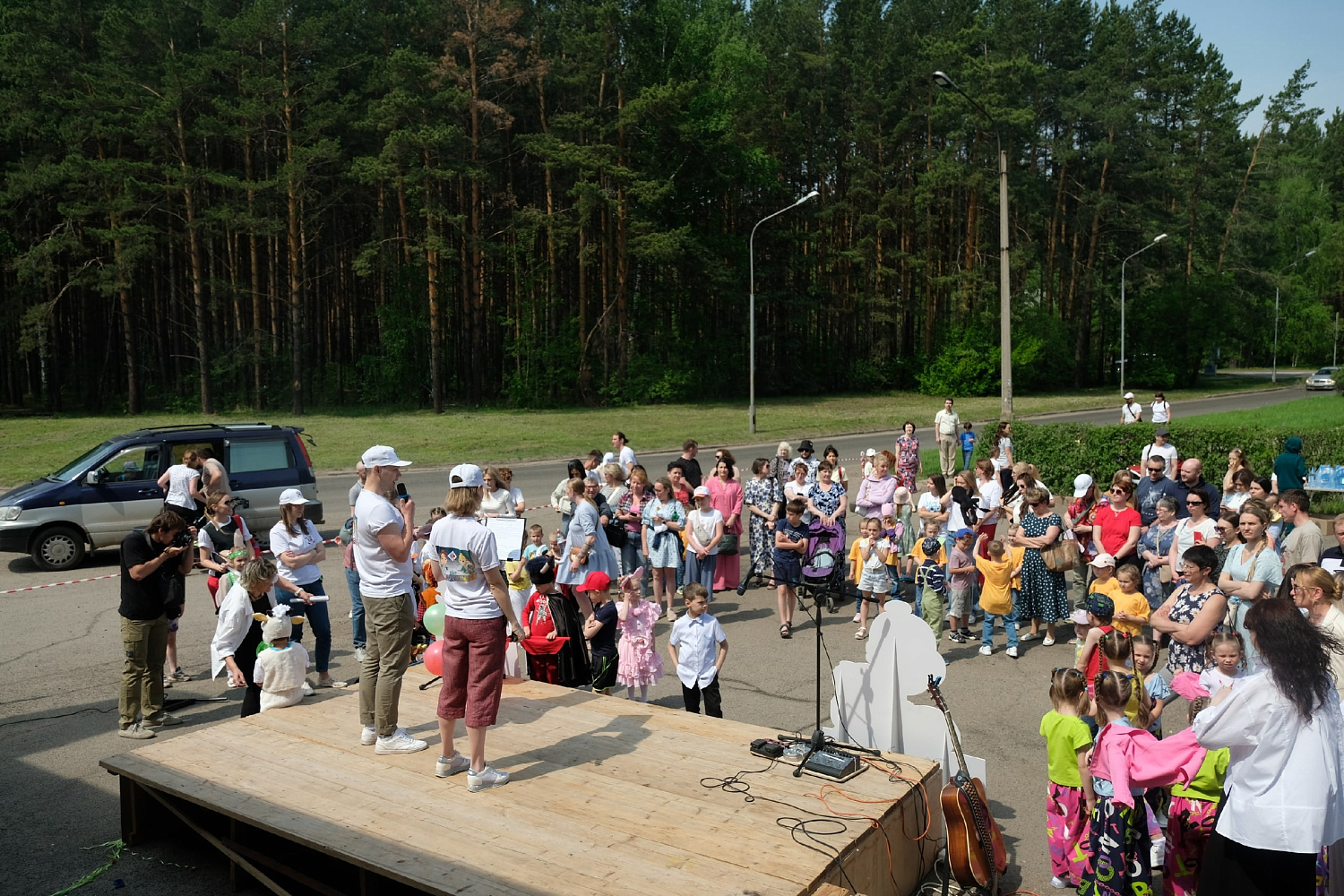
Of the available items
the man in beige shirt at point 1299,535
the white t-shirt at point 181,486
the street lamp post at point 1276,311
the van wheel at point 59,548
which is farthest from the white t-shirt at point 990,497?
the street lamp post at point 1276,311

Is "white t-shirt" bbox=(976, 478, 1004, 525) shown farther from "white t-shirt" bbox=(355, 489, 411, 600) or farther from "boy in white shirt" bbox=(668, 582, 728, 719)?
"white t-shirt" bbox=(355, 489, 411, 600)

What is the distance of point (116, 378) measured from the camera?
4922 cm

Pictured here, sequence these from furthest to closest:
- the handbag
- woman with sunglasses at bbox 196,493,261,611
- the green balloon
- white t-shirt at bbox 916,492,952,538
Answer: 1. white t-shirt at bbox 916,492,952,538
2. the handbag
3. woman with sunglasses at bbox 196,493,261,611
4. the green balloon

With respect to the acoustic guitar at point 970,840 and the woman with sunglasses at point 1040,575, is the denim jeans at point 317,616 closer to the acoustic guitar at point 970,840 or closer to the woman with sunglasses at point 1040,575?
the acoustic guitar at point 970,840

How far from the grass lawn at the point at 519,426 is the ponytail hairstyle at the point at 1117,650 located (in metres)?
18.7

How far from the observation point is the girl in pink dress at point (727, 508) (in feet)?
39.6

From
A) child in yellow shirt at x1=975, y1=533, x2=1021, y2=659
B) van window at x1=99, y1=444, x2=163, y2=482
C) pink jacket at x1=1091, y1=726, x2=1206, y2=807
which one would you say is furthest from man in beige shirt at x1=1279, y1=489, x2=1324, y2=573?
van window at x1=99, y1=444, x2=163, y2=482

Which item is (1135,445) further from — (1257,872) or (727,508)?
(1257,872)

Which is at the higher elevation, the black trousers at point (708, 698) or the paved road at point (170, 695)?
the black trousers at point (708, 698)

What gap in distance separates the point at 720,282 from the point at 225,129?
876 inches

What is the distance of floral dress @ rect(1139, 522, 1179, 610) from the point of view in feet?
30.7

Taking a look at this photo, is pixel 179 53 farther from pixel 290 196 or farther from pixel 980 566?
pixel 980 566

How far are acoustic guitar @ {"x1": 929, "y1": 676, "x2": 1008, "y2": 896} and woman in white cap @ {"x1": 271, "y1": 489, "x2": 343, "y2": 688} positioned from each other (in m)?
5.75

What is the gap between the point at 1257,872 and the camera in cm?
390
